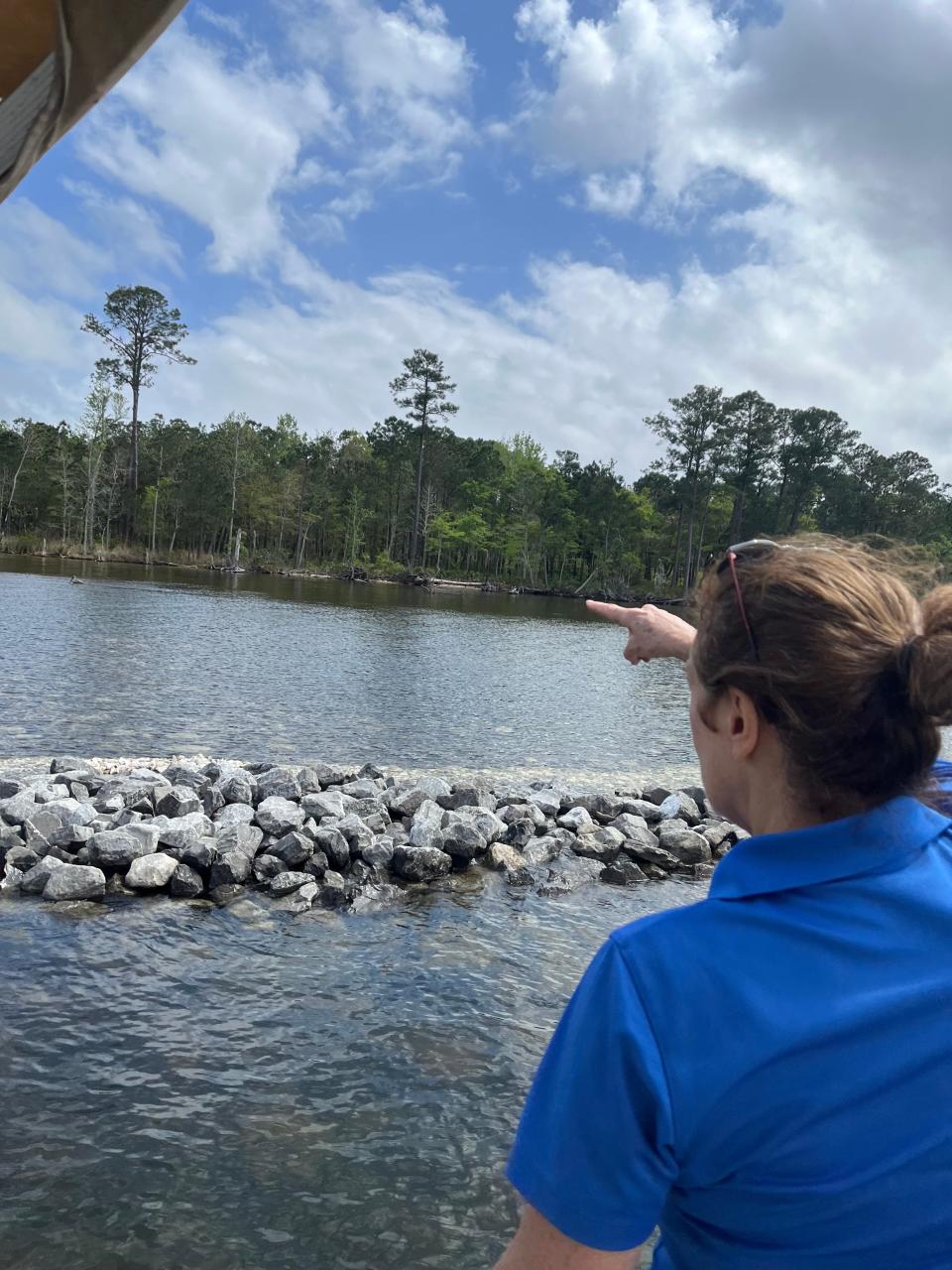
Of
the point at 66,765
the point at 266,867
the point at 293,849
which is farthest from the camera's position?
the point at 66,765

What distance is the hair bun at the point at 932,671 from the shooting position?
1.01 metres

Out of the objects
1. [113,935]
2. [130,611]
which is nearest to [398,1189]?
[113,935]

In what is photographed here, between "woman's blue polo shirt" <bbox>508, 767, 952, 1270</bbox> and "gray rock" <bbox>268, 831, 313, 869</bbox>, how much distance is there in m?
4.59

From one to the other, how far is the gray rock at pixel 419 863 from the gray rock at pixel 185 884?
3.72 feet

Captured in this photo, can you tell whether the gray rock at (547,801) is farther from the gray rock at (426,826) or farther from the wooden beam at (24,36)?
the wooden beam at (24,36)

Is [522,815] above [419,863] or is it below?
above

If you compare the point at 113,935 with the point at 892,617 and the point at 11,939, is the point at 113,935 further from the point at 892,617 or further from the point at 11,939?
the point at 892,617

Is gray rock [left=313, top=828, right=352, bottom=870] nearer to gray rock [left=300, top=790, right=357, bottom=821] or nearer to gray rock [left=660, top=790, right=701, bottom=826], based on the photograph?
gray rock [left=300, top=790, right=357, bottom=821]

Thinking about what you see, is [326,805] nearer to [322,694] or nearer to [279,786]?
[279,786]

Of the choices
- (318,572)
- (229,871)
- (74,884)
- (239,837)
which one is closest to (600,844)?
(239,837)

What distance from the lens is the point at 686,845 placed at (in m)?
6.50

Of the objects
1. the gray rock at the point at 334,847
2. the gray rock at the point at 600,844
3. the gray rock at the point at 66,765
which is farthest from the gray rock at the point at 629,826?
the gray rock at the point at 66,765

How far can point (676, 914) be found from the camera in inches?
37.5

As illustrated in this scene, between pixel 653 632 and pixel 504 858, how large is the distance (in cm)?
428
